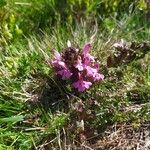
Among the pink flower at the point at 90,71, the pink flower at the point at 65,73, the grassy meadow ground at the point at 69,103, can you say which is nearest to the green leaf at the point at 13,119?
the grassy meadow ground at the point at 69,103

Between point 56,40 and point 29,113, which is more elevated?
point 56,40

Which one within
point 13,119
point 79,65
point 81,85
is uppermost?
point 79,65

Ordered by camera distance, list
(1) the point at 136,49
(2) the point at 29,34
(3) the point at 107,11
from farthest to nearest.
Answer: (3) the point at 107,11 < (2) the point at 29,34 < (1) the point at 136,49

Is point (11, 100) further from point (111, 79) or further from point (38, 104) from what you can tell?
point (111, 79)

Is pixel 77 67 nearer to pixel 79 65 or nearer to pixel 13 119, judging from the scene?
pixel 79 65

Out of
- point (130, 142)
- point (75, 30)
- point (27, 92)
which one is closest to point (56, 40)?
point (75, 30)

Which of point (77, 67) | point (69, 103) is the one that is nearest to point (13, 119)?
point (69, 103)

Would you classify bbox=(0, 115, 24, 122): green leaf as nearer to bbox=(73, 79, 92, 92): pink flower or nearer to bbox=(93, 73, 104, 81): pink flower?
bbox=(73, 79, 92, 92): pink flower
